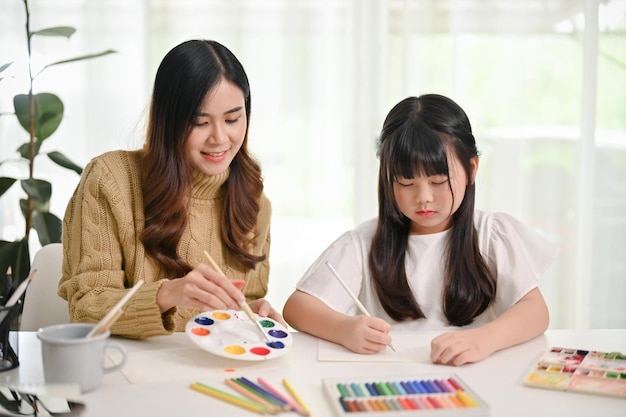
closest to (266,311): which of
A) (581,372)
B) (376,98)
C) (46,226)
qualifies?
(581,372)

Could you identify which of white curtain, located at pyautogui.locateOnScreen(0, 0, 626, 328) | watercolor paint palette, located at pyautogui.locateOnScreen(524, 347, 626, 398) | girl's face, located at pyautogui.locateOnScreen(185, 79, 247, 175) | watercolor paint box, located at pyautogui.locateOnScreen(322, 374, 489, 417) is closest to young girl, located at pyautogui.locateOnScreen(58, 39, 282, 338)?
girl's face, located at pyautogui.locateOnScreen(185, 79, 247, 175)

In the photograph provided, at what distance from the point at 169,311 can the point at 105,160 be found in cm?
40

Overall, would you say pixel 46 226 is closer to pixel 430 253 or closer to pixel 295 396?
pixel 430 253

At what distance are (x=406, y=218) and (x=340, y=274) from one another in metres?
0.19

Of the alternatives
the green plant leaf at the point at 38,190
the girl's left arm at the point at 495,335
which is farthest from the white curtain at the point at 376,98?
the girl's left arm at the point at 495,335

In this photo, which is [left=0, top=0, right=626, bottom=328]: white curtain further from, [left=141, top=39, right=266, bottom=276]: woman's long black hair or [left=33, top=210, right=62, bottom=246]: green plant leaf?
[left=141, top=39, right=266, bottom=276]: woman's long black hair

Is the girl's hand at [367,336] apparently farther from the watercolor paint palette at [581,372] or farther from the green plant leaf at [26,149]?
the green plant leaf at [26,149]

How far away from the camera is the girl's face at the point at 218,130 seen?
4.96ft

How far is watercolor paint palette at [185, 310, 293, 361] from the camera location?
124 cm

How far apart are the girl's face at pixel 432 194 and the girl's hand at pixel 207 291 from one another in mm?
427

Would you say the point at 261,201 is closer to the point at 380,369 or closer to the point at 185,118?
the point at 185,118

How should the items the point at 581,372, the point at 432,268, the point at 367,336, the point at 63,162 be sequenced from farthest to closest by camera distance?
the point at 63,162 → the point at 432,268 → the point at 367,336 → the point at 581,372

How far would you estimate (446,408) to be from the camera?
1.01m

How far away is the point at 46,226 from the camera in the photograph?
237 cm
